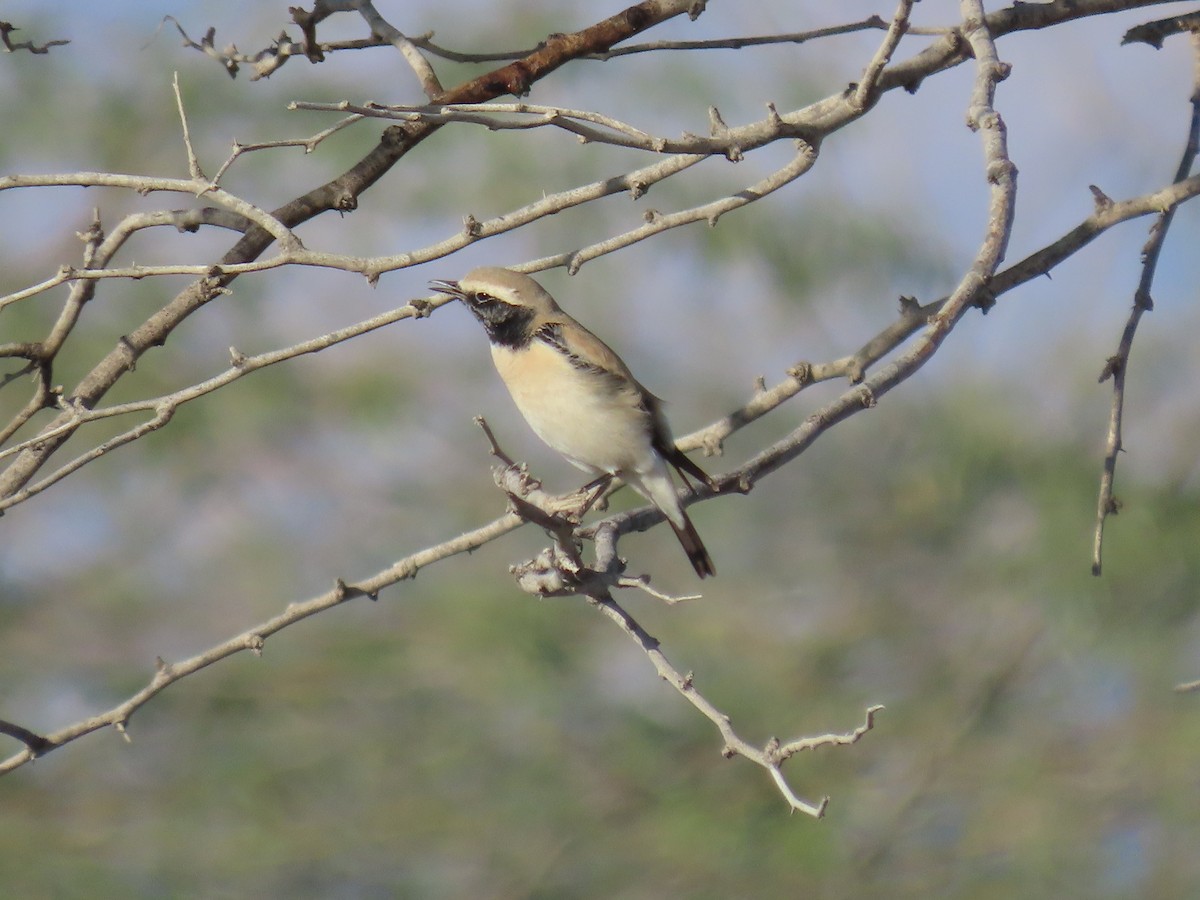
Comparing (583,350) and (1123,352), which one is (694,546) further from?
(1123,352)

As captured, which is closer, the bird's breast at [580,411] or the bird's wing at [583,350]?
the bird's breast at [580,411]

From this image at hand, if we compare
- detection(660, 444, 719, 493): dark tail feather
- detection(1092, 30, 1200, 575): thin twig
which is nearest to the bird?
detection(660, 444, 719, 493): dark tail feather

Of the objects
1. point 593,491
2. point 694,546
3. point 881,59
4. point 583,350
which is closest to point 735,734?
point 881,59

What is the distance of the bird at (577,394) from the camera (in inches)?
195

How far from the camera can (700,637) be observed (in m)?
10.7

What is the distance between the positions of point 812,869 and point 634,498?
9.28ft

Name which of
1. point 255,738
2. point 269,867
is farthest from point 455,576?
point 269,867

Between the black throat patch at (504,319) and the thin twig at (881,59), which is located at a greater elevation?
the black throat patch at (504,319)

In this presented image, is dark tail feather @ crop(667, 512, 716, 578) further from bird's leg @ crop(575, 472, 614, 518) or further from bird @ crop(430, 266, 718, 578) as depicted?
bird's leg @ crop(575, 472, 614, 518)

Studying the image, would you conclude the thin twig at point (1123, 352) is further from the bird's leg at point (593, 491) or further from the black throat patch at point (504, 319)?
the black throat patch at point (504, 319)

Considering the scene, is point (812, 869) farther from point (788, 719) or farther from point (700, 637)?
point (700, 637)

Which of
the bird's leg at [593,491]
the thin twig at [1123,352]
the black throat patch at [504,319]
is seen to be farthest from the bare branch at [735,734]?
the black throat patch at [504,319]

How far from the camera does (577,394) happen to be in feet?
16.4

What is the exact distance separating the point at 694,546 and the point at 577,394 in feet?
2.35
